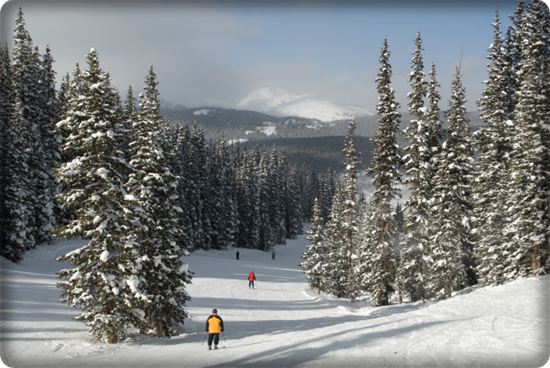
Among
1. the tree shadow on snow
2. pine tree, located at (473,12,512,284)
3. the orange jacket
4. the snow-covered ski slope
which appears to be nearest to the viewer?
the snow-covered ski slope

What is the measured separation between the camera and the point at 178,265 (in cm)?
2462

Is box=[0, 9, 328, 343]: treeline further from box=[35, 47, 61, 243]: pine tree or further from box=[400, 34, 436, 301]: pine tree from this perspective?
box=[400, 34, 436, 301]: pine tree

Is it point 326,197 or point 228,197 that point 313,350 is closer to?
point 228,197

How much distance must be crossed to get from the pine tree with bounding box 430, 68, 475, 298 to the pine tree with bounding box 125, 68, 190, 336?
65.6ft

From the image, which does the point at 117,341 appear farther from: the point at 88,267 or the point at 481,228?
the point at 481,228

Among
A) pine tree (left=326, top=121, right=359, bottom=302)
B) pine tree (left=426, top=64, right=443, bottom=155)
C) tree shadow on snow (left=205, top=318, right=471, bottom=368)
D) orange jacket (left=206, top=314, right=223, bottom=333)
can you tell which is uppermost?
pine tree (left=426, top=64, right=443, bottom=155)

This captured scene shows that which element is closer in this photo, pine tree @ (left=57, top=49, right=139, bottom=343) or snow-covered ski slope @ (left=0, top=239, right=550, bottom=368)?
snow-covered ski slope @ (left=0, top=239, right=550, bottom=368)

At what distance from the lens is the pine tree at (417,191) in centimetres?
3500

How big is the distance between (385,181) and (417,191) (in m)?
2.50

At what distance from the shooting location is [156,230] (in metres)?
24.2

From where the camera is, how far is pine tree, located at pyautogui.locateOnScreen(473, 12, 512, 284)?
3419 centimetres

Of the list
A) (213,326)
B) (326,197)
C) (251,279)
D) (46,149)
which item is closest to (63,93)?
(46,149)

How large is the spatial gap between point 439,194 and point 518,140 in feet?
29.5

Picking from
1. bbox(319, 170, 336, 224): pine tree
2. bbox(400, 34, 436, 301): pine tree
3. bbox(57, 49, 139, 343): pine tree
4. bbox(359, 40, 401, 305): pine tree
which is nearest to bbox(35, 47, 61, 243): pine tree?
bbox(57, 49, 139, 343): pine tree
